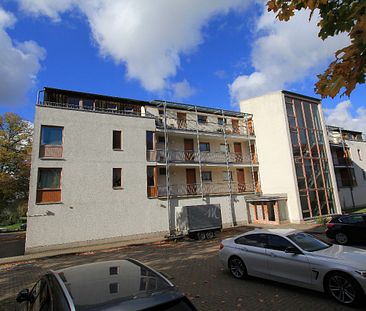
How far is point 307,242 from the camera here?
6977 mm

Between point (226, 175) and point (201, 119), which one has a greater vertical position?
point (201, 119)

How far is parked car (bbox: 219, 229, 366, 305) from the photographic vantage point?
5508mm

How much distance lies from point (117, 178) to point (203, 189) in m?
8.11

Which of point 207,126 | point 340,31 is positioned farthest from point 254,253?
point 207,126

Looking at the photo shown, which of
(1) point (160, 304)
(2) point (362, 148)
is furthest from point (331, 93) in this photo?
(2) point (362, 148)

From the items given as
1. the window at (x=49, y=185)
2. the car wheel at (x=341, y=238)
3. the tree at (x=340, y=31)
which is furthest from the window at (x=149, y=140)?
the tree at (x=340, y=31)

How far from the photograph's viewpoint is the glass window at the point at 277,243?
6844 millimetres

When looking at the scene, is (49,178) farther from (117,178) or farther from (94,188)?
(117,178)

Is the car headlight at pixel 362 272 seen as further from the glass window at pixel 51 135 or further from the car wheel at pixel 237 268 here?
the glass window at pixel 51 135

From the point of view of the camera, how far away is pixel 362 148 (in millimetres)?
36844

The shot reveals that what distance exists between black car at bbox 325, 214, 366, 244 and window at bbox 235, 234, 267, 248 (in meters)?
7.72

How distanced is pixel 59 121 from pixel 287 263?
1704 centimetres

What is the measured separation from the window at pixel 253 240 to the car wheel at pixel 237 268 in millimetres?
536

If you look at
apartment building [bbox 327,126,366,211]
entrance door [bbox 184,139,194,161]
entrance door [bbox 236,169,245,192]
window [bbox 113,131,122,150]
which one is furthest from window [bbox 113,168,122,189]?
apartment building [bbox 327,126,366,211]
